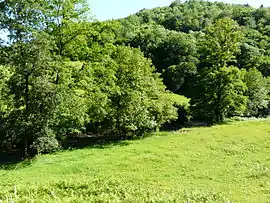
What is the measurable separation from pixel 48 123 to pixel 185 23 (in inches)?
4446

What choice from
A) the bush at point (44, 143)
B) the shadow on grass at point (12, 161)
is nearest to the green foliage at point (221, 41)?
the bush at point (44, 143)

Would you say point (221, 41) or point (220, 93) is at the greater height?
point (221, 41)

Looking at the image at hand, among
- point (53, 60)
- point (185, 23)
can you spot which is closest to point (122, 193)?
point (53, 60)

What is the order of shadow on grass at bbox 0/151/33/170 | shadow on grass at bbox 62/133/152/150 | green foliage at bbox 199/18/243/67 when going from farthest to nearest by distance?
green foliage at bbox 199/18/243/67 → shadow on grass at bbox 62/133/152/150 → shadow on grass at bbox 0/151/33/170

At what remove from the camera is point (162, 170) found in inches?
922

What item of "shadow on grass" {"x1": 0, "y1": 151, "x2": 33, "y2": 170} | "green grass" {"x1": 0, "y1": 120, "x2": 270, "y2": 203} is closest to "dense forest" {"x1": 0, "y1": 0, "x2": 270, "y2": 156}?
"shadow on grass" {"x1": 0, "y1": 151, "x2": 33, "y2": 170}

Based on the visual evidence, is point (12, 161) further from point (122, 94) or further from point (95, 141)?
point (122, 94)

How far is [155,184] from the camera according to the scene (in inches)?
796

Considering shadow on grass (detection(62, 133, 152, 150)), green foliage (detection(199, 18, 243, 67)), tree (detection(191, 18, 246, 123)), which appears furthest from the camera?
green foliage (detection(199, 18, 243, 67))

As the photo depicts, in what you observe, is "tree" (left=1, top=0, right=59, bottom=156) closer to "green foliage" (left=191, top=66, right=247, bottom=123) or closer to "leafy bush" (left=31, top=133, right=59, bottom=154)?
"leafy bush" (left=31, top=133, right=59, bottom=154)

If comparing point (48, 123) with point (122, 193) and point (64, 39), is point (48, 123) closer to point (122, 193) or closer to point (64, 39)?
point (64, 39)

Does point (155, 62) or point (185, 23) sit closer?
point (155, 62)

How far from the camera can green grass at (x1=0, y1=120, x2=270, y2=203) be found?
13.0 metres

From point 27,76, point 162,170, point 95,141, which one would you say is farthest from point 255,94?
point 27,76
